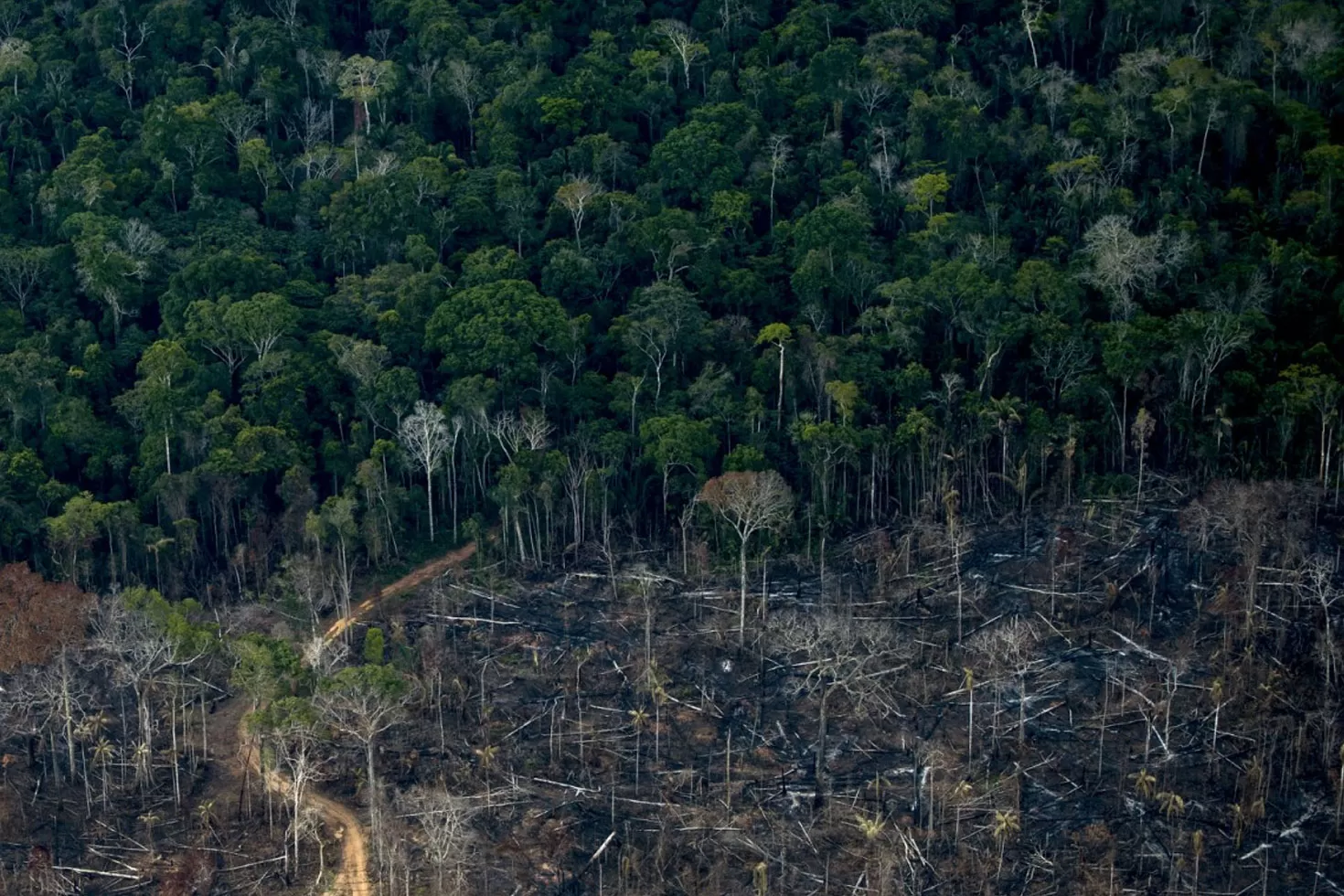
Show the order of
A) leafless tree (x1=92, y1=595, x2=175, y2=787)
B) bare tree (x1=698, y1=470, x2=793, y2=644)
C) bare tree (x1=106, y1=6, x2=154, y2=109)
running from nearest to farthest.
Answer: leafless tree (x1=92, y1=595, x2=175, y2=787) < bare tree (x1=698, y1=470, x2=793, y2=644) < bare tree (x1=106, y1=6, x2=154, y2=109)

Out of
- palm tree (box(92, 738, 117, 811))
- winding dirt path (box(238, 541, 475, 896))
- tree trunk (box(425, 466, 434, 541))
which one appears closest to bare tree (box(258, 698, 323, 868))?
winding dirt path (box(238, 541, 475, 896))

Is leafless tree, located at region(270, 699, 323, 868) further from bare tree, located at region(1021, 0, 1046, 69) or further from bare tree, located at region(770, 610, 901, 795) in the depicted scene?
bare tree, located at region(1021, 0, 1046, 69)

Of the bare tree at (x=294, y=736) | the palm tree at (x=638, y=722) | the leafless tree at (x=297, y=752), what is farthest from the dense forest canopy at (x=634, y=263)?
the bare tree at (x=294, y=736)

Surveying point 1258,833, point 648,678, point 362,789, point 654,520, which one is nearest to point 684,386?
point 654,520

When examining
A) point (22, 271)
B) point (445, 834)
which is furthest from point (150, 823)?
point (22, 271)

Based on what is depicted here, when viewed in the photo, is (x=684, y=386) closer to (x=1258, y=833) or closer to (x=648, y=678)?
(x=648, y=678)

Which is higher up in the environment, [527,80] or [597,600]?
[527,80]
